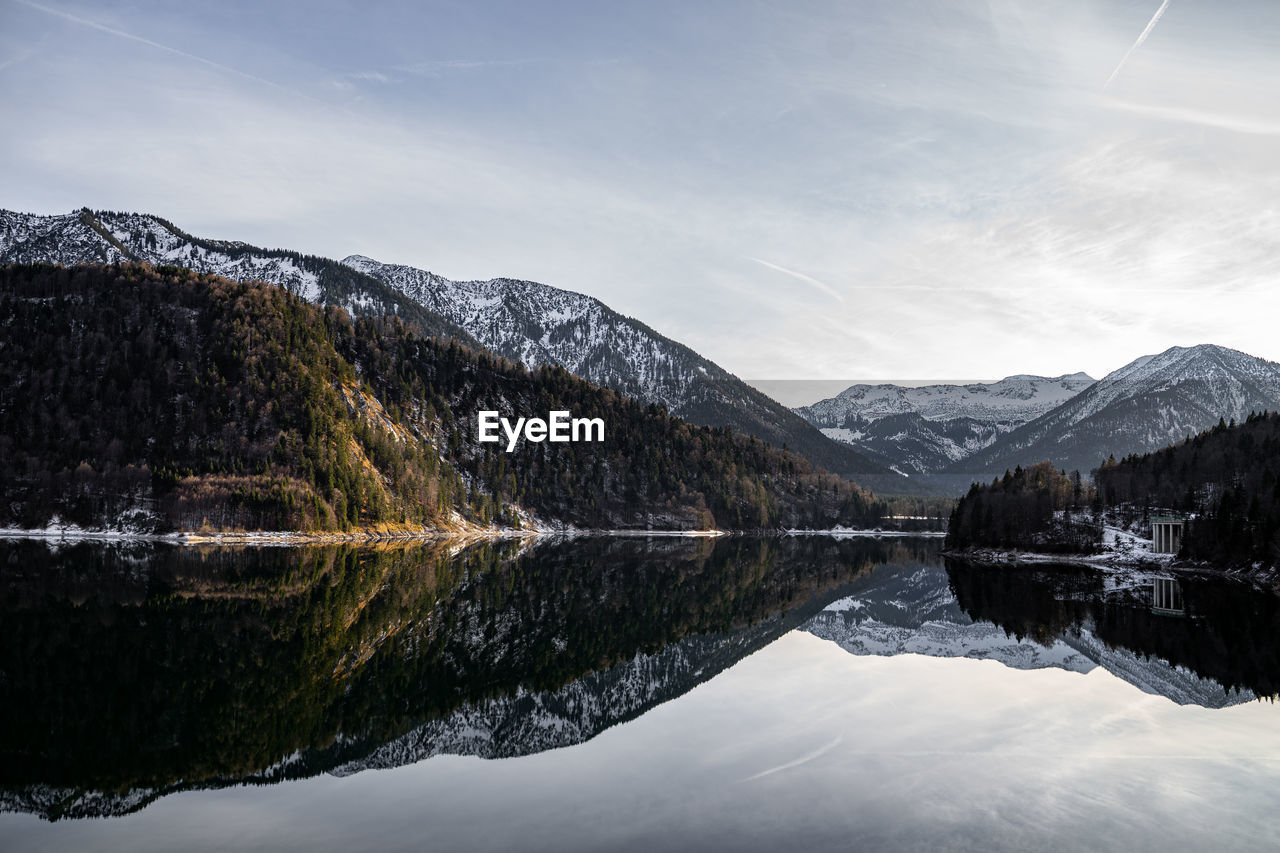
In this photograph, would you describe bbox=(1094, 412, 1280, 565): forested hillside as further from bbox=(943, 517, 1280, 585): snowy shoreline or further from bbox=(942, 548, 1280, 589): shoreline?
bbox=(943, 517, 1280, 585): snowy shoreline

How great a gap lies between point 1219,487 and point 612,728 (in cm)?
15506

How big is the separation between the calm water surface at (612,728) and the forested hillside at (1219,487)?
6615 cm

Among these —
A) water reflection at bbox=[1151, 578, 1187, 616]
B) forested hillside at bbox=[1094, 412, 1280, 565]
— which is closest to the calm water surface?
water reflection at bbox=[1151, 578, 1187, 616]

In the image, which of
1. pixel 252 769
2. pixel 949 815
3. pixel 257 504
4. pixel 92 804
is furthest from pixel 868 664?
pixel 257 504

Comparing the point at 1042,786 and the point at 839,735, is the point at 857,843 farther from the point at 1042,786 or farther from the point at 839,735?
the point at 839,735

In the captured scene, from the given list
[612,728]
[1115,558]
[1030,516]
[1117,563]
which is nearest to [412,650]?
[612,728]

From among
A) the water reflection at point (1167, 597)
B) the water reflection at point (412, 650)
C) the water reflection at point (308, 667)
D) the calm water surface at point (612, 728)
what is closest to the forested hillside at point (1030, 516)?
the water reflection at point (1167, 597)

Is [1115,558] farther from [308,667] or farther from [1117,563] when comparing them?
[308,667]

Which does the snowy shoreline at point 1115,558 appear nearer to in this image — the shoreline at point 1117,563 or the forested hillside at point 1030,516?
the shoreline at point 1117,563

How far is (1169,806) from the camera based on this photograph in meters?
19.6

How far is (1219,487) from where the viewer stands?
486 feet

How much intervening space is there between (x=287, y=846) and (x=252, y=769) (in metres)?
5.95

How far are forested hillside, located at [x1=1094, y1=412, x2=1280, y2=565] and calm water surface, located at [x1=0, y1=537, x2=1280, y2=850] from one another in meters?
66.2

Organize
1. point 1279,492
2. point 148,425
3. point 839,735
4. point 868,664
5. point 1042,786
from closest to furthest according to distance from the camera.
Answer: point 1042,786
point 839,735
point 868,664
point 1279,492
point 148,425
